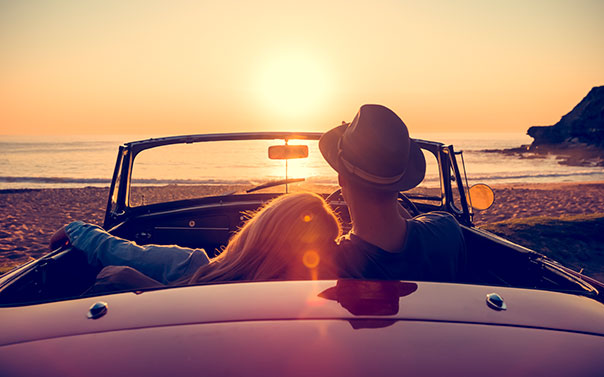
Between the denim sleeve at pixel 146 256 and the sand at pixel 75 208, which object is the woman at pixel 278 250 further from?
the sand at pixel 75 208

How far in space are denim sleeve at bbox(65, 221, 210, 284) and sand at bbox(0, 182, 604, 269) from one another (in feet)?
20.4

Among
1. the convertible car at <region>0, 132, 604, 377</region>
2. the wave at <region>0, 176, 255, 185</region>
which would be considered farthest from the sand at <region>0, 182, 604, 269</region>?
the convertible car at <region>0, 132, 604, 377</region>

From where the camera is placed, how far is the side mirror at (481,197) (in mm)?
3055

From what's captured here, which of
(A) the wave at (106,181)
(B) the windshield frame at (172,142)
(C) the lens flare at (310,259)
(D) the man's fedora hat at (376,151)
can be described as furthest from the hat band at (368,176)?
(A) the wave at (106,181)

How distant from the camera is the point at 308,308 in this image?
3.81ft

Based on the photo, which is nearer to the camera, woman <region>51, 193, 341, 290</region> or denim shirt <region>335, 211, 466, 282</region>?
woman <region>51, 193, 341, 290</region>

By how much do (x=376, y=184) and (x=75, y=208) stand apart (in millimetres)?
14516

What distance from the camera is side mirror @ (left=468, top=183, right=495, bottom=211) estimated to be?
10.0 ft

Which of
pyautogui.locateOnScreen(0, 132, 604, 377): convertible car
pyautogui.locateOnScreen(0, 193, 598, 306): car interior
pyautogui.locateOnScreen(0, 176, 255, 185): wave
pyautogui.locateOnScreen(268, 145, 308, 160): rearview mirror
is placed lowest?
pyautogui.locateOnScreen(0, 176, 255, 185): wave

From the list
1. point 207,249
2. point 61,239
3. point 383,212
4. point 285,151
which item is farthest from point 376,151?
point 207,249

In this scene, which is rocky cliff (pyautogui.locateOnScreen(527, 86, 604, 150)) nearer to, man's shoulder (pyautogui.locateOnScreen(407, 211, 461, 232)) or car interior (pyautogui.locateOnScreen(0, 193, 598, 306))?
car interior (pyautogui.locateOnScreen(0, 193, 598, 306))

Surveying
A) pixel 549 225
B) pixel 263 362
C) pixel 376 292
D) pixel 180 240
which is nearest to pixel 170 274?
pixel 376 292

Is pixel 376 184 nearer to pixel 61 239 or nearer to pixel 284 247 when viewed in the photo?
pixel 284 247

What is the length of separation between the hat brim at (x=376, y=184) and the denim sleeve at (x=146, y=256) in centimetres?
73
